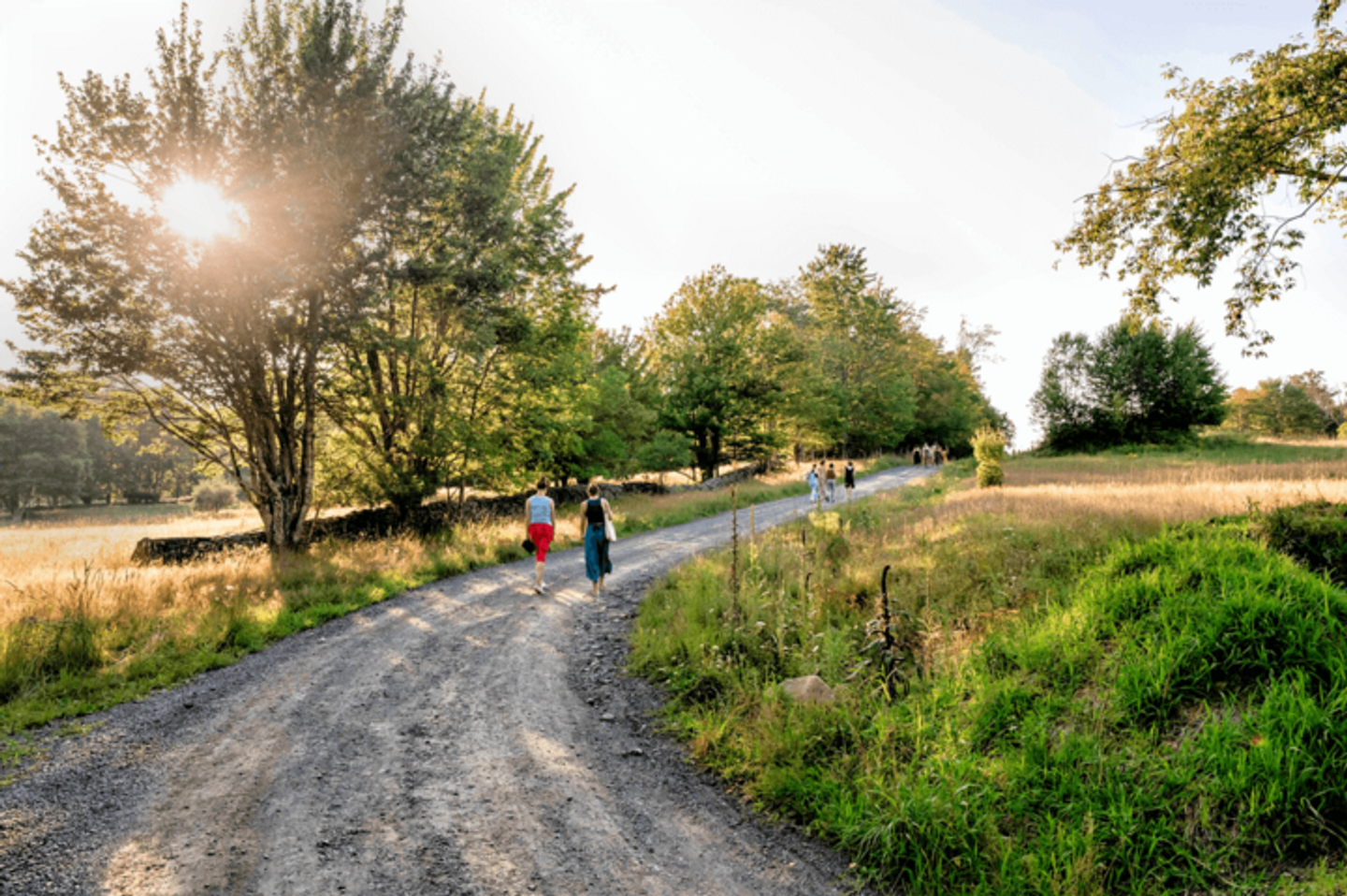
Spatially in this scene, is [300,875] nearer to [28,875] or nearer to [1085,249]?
[28,875]

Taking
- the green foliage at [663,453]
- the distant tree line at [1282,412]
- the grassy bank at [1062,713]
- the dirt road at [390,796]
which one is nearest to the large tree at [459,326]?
the green foliage at [663,453]

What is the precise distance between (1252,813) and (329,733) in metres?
6.87

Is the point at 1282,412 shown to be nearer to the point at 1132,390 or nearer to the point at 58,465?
the point at 1132,390

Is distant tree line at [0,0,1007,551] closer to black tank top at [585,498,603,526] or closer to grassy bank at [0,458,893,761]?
grassy bank at [0,458,893,761]

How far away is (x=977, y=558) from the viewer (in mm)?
Answer: 7801

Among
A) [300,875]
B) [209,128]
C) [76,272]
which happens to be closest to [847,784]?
[300,875]

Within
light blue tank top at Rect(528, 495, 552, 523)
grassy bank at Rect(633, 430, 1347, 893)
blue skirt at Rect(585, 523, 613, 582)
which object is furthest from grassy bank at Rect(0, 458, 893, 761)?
grassy bank at Rect(633, 430, 1347, 893)

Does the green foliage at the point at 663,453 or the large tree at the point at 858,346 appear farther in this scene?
the large tree at the point at 858,346

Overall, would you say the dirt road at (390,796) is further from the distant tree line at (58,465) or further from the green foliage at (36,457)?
the green foliage at (36,457)

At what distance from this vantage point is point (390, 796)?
156 inches

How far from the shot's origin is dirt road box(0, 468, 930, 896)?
3.21 meters

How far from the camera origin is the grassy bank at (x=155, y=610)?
5.82m

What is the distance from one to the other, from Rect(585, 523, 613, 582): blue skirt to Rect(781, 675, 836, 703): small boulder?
212 inches

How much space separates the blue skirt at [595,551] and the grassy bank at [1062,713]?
2.73 meters
